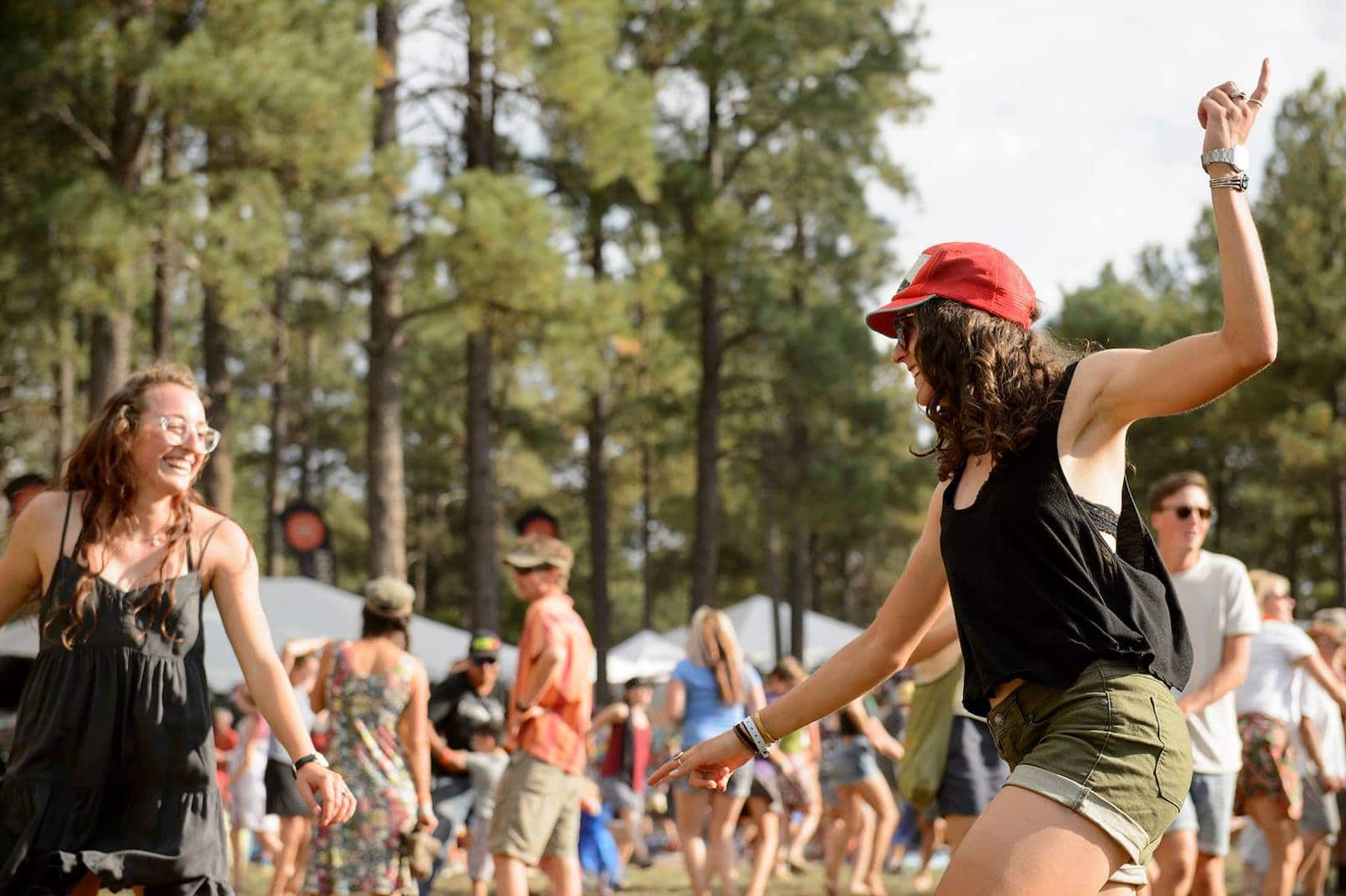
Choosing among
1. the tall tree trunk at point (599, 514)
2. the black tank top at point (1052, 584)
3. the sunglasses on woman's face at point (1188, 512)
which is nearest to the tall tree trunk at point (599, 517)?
the tall tree trunk at point (599, 514)

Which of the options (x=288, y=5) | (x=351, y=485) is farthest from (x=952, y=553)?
(x=351, y=485)

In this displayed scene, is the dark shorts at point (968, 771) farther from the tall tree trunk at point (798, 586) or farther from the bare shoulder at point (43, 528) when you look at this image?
the tall tree trunk at point (798, 586)

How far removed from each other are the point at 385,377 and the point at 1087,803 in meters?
14.9

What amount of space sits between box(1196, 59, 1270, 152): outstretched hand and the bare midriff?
0.97 metres

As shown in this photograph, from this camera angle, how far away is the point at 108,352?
14922mm

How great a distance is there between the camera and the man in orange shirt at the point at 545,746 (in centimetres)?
725

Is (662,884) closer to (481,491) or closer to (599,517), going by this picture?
(481,491)

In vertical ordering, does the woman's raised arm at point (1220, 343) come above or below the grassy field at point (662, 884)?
above

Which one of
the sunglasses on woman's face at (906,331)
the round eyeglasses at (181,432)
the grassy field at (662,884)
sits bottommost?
the grassy field at (662,884)

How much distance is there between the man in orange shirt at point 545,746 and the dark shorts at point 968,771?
68.7 inches

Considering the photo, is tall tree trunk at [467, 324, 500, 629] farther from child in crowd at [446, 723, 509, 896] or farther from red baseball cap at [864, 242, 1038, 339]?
red baseball cap at [864, 242, 1038, 339]

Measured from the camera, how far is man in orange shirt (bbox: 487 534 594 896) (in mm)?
7250

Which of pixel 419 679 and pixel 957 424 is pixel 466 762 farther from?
pixel 957 424

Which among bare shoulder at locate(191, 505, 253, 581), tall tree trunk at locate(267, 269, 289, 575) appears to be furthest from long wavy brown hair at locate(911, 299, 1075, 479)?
tall tree trunk at locate(267, 269, 289, 575)
